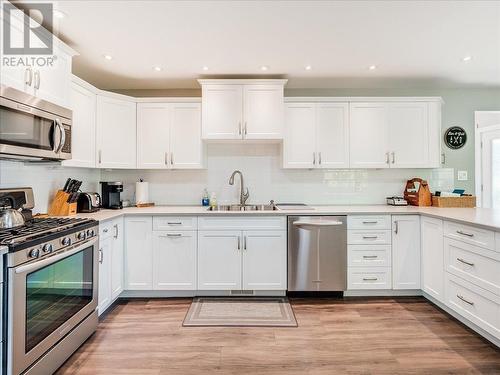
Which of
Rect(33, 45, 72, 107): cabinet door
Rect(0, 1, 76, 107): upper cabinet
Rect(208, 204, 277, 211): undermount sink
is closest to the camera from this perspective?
Rect(0, 1, 76, 107): upper cabinet

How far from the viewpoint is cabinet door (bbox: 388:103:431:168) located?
346 centimetres

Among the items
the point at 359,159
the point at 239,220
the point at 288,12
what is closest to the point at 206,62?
the point at 288,12

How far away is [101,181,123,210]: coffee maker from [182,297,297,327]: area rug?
1425 mm

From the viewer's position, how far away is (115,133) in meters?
3.26

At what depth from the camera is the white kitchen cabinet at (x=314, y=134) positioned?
3.44 meters

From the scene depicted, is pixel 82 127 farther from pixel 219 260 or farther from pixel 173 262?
pixel 219 260

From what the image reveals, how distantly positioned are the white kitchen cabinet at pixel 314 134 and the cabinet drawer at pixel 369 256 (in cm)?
105

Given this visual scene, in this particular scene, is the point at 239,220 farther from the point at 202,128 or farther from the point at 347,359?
the point at 347,359

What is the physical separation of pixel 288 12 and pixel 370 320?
2673 mm

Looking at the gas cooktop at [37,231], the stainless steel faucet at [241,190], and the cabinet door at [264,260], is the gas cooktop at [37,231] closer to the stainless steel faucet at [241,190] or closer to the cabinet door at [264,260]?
the cabinet door at [264,260]

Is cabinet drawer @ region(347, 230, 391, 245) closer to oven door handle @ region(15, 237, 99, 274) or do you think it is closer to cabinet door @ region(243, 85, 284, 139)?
cabinet door @ region(243, 85, 284, 139)

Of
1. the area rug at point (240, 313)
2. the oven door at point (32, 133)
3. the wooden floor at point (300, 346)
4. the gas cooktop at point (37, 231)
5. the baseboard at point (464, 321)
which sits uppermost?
the oven door at point (32, 133)

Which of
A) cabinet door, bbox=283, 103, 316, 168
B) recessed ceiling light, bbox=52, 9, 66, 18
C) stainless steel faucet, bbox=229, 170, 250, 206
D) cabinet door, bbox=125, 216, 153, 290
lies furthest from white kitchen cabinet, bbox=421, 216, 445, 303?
recessed ceiling light, bbox=52, 9, 66, 18

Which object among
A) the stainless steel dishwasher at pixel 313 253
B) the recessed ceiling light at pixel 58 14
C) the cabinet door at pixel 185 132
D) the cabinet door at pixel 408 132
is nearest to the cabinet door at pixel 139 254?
the cabinet door at pixel 185 132
